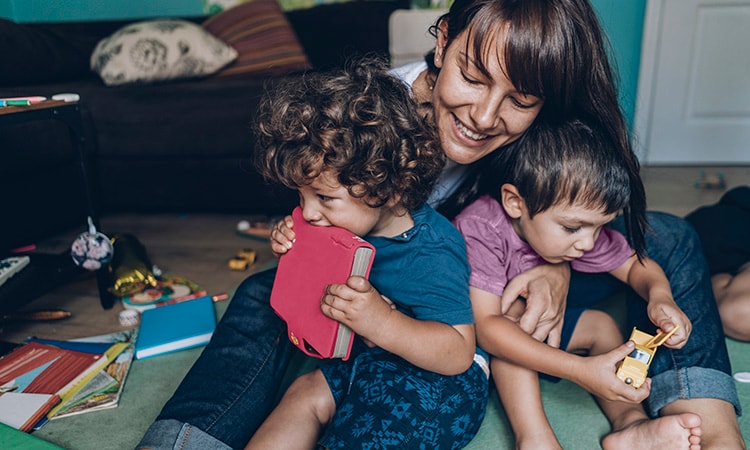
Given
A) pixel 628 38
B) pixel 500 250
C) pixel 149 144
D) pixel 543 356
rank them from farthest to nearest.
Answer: pixel 628 38, pixel 149 144, pixel 500 250, pixel 543 356

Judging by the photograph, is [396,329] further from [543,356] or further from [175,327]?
[175,327]

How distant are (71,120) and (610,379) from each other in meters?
1.13

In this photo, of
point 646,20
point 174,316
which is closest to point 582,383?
point 174,316

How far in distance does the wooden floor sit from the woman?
509 millimetres

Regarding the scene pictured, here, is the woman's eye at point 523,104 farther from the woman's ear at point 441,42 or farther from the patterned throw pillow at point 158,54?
the patterned throw pillow at point 158,54

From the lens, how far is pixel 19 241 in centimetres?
167

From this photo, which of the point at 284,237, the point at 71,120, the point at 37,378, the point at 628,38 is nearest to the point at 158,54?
the point at 71,120

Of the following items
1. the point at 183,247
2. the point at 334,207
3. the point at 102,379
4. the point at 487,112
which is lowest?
the point at 183,247

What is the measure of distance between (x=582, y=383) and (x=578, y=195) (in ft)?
0.91

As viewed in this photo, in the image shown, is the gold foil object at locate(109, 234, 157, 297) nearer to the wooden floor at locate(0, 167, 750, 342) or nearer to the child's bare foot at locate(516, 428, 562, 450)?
the wooden floor at locate(0, 167, 750, 342)

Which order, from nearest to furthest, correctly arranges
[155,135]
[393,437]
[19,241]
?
[393,437]
[19,241]
[155,135]

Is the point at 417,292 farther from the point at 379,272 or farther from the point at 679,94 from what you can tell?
the point at 679,94

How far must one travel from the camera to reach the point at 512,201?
93 cm

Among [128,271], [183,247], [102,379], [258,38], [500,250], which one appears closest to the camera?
[500,250]
